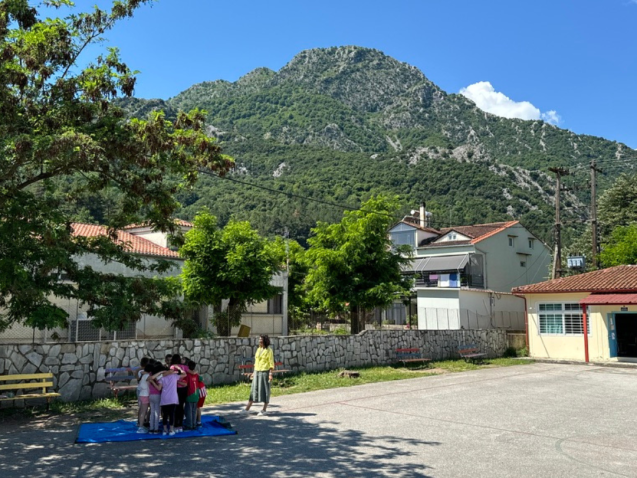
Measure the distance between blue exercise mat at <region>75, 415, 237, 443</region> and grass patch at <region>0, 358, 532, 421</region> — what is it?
3.29ft

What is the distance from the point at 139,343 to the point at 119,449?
20.6ft

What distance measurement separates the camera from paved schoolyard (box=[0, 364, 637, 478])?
24.9 feet

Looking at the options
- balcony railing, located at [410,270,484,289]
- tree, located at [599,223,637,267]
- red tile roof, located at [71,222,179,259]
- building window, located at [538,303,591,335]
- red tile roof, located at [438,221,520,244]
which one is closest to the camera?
red tile roof, located at [71,222,179,259]

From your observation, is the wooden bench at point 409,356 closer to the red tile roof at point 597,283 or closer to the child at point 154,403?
the red tile roof at point 597,283

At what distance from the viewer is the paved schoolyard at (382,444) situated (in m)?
7.59

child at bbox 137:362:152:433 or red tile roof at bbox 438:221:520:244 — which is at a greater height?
red tile roof at bbox 438:221:520:244

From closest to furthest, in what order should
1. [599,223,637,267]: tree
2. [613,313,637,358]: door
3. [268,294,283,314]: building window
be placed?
[613,313,637,358]: door < [268,294,283,314]: building window < [599,223,637,267]: tree

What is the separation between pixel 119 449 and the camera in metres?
8.78

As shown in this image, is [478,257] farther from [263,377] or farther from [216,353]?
[263,377]

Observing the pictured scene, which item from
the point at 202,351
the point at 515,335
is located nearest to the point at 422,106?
the point at 515,335

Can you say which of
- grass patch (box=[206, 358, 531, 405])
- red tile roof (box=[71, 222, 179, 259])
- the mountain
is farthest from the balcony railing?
red tile roof (box=[71, 222, 179, 259])

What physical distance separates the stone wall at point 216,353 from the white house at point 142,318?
2.44m

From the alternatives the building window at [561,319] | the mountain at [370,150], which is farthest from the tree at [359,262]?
the building window at [561,319]

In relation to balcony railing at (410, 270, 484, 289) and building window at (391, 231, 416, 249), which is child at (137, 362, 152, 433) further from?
building window at (391, 231, 416, 249)
